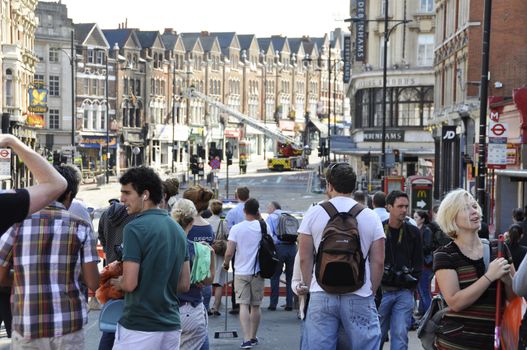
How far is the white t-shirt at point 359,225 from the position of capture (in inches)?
286

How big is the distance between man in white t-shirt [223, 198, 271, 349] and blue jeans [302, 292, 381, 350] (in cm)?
459

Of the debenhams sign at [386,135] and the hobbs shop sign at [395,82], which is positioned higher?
the hobbs shop sign at [395,82]

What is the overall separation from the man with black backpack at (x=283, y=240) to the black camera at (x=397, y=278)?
4930 millimetres

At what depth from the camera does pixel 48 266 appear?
6.50 meters

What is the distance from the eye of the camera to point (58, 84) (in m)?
88.6

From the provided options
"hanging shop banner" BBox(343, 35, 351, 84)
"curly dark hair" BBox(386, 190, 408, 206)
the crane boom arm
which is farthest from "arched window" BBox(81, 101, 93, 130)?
"curly dark hair" BBox(386, 190, 408, 206)

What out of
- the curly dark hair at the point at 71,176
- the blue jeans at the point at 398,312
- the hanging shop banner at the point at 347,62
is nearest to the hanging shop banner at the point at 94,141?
the hanging shop banner at the point at 347,62

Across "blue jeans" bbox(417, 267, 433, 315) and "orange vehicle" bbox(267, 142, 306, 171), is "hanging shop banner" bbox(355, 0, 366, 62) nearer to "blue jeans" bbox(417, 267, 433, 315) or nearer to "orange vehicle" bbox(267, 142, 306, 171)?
"orange vehicle" bbox(267, 142, 306, 171)

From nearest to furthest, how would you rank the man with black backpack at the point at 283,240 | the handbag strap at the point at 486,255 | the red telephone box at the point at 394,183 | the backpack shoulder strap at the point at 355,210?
the handbag strap at the point at 486,255 < the backpack shoulder strap at the point at 355,210 < the man with black backpack at the point at 283,240 < the red telephone box at the point at 394,183

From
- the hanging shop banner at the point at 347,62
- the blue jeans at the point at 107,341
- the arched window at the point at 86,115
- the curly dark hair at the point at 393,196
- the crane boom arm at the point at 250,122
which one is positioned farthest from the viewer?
the crane boom arm at the point at 250,122

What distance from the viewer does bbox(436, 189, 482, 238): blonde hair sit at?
6343 millimetres

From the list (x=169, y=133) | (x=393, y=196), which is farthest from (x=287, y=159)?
(x=393, y=196)

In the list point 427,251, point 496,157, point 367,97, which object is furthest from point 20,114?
point 427,251

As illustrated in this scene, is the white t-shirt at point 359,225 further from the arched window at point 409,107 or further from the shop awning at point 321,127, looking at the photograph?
the shop awning at point 321,127
